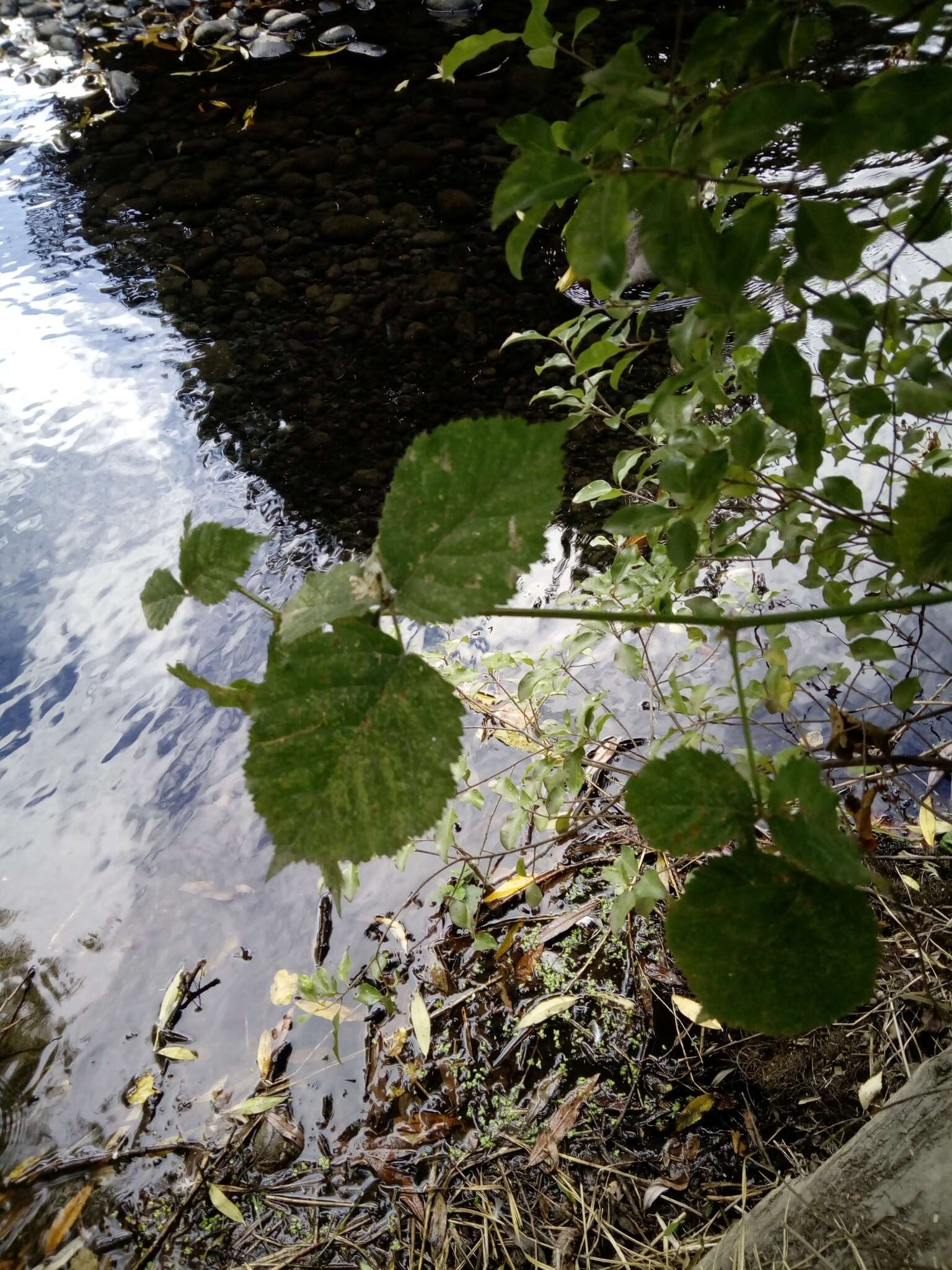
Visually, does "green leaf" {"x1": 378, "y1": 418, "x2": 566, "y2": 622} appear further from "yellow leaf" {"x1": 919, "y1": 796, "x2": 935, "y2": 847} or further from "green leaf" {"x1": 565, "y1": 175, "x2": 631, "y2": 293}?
"yellow leaf" {"x1": 919, "y1": 796, "x2": 935, "y2": 847}

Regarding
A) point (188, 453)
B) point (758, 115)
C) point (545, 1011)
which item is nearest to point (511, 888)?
point (545, 1011)

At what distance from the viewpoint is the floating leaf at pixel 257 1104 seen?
180 cm

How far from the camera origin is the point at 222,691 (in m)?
0.66

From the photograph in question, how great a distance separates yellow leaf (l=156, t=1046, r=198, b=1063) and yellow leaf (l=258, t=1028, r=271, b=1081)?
6.0 inches

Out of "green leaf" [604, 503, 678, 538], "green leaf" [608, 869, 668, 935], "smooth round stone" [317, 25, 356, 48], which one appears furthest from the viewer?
"smooth round stone" [317, 25, 356, 48]

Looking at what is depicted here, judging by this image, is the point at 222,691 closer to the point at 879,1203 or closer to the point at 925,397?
the point at 925,397

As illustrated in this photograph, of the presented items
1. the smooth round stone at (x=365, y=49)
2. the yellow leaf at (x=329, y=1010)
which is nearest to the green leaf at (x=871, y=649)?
the yellow leaf at (x=329, y=1010)

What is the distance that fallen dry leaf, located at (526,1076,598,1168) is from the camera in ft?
5.21

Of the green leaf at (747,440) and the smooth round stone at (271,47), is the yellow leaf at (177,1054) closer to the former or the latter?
the green leaf at (747,440)

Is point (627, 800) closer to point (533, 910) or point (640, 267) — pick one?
point (533, 910)

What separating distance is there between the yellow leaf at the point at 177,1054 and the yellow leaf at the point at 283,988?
0.20m

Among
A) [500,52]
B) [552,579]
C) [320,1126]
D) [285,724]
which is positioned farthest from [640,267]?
[285,724]

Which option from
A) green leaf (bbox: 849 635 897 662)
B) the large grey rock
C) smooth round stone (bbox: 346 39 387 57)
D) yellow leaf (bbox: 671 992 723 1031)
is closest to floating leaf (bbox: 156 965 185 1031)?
yellow leaf (bbox: 671 992 723 1031)

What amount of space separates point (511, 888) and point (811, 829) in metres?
1.53
